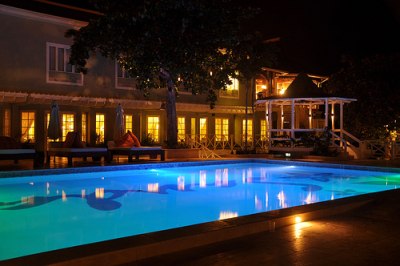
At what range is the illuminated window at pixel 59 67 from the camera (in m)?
19.3

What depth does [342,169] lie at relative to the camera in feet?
50.4

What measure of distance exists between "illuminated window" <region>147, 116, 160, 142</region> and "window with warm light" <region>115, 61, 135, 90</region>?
217 centimetres

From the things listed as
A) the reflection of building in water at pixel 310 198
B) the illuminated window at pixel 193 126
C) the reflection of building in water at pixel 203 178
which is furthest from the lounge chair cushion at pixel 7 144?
the illuminated window at pixel 193 126

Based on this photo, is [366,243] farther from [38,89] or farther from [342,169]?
[38,89]

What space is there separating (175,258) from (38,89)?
619 inches

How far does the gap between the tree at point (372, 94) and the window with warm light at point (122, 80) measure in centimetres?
1102

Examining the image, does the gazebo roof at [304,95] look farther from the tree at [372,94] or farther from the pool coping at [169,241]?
the pool coping at [169,241]

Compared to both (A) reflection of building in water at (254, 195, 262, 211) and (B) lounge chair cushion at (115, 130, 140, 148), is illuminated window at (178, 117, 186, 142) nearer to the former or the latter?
(B) lounge chair cushion at (115, 130, 140, 148)

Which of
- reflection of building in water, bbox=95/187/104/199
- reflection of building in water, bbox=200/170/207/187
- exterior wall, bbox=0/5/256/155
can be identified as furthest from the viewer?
exterior wall, bbox=0/5/256/155

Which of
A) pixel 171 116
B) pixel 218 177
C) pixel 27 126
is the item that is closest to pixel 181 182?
pixel 218 177

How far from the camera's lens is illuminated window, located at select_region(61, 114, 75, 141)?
20000 millimetres

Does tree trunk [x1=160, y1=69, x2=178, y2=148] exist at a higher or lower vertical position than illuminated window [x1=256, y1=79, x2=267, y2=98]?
lower

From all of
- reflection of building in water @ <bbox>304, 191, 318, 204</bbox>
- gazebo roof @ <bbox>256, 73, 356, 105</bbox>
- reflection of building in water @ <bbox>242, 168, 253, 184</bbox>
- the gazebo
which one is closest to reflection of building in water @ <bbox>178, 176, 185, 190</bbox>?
reflection of building in water @ <bbox>242, 168, 253, 184</bbox>

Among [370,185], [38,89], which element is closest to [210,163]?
[370,185]
